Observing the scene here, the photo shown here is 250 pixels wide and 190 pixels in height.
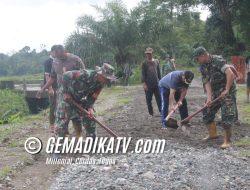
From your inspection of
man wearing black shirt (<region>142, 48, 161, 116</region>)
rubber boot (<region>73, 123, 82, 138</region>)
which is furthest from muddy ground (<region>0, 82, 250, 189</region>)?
man wearing black shirt (<region>142, 48, 161, 116</region>)

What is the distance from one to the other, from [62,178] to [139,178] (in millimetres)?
1237

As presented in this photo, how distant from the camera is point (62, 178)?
26.0 ft

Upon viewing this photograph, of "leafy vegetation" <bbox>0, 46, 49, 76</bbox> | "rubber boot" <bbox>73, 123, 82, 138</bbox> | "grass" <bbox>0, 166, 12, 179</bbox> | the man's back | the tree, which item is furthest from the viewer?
"leafy vegetation" <bbox>0, 46, 49, 76</bbox>

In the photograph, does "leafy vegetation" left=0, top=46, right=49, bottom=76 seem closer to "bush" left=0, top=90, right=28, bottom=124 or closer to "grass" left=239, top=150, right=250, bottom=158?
"bush" left=0, top=90, right=28, bottom=124

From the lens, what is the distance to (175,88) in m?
10.7

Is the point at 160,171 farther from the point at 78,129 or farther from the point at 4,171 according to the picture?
the point at 78,129

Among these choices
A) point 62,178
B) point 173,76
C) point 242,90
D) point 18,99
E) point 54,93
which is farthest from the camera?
point 18,99

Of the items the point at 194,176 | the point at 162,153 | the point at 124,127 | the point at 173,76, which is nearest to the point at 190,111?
the point at 124,127

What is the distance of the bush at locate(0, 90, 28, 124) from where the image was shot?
27047 millimetres

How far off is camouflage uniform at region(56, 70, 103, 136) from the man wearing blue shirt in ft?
6.88

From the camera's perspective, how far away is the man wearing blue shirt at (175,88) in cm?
1056

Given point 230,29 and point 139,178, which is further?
point 230,29

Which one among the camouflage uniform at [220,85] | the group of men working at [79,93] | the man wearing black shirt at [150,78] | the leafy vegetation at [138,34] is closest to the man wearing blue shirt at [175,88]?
the camouflage uniform at [220,85]

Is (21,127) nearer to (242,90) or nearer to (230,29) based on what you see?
(242,90)
